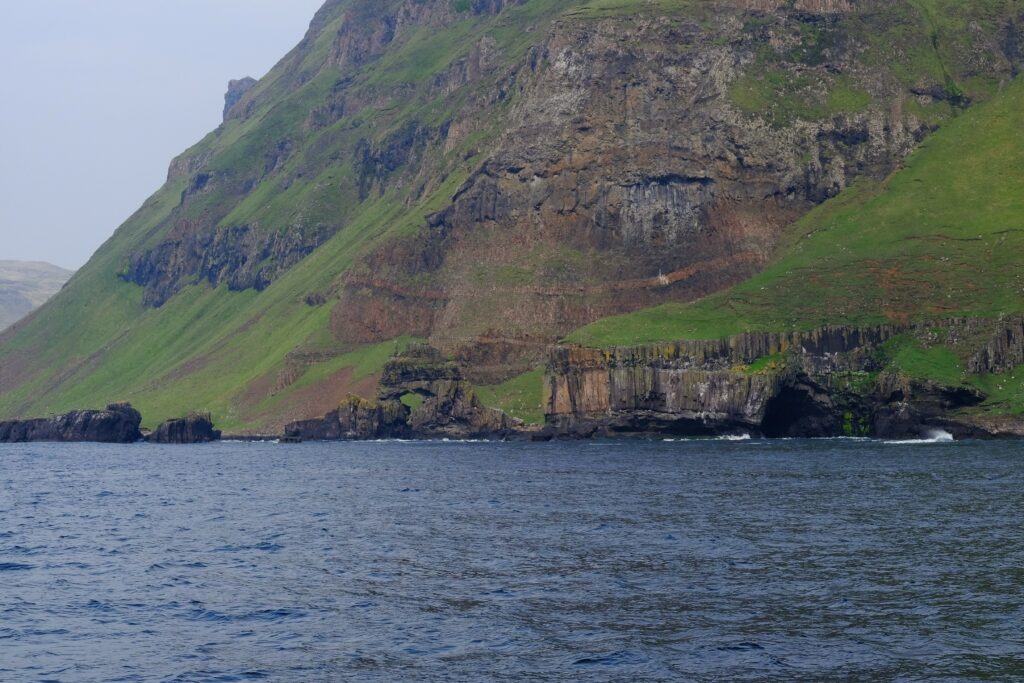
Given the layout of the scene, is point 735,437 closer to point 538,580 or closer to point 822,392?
point 822,392

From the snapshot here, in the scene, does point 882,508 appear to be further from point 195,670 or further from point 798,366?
point 798,366

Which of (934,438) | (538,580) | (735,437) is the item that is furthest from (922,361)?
(538,580)

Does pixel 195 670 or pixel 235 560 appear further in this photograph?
pixel 235 560

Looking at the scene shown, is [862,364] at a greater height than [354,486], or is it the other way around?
[862,364]

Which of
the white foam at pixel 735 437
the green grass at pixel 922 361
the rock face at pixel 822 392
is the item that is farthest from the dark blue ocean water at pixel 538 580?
the white foam at pixel 735 437

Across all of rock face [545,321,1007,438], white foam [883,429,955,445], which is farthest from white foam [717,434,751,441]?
white foam [883,429,955,445]

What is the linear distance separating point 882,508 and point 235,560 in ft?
143

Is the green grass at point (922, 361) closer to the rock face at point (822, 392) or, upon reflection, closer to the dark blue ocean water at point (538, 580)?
the rock face at point (822, 392)

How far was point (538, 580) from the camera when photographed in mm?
71000

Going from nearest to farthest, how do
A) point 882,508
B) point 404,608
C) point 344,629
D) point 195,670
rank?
point 195,670 → point 344,629 → point 404,608 → point 882,508

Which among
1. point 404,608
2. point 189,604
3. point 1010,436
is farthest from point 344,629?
point 1010,436

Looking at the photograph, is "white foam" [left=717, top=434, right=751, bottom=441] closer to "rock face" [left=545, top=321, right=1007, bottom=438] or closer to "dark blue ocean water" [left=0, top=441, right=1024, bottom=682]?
"rock face" [left=545, top=321, right=1007, bottom=438]

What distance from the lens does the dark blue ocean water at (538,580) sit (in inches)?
2151

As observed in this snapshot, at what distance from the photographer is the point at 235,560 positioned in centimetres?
8162
